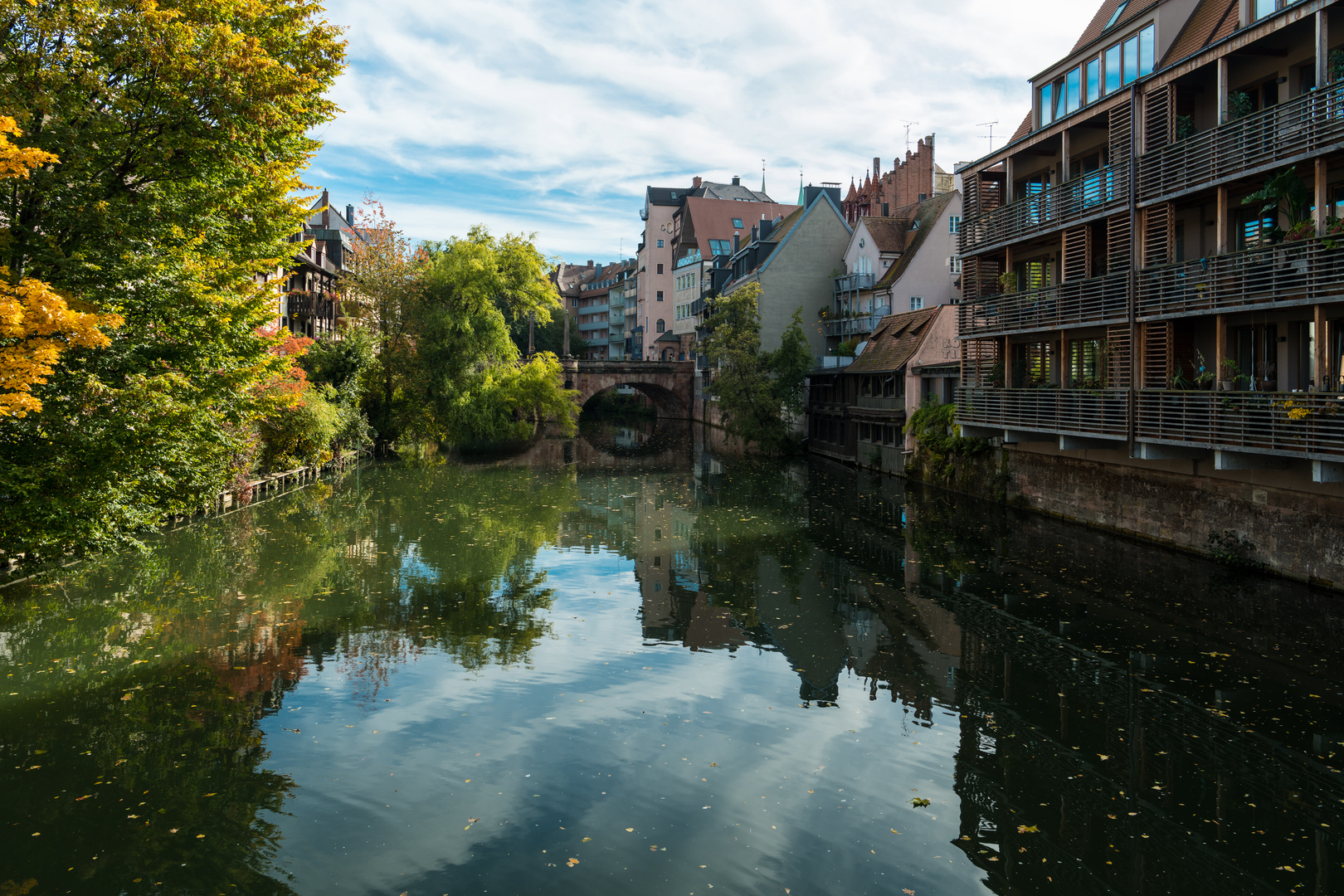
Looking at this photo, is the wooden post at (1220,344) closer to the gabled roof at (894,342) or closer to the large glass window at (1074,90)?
the large glass window at (1074,90)

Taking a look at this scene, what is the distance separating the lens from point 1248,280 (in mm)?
18734

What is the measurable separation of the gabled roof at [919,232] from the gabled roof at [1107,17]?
69.4ft

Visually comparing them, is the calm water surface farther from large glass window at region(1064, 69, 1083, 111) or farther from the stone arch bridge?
the stone arch bridge

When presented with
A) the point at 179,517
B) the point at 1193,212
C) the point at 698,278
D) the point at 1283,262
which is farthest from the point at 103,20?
the point at 698,278

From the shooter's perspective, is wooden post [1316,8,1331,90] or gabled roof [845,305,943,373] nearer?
wooden post [1316,8,1331,90]

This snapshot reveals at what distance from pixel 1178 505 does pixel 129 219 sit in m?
22.4

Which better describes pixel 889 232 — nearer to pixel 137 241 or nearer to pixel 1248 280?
pixel 1248 280

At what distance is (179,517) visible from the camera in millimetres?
25594

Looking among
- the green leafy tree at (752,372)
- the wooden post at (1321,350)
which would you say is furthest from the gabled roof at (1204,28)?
the green leafy tree at (752,372)

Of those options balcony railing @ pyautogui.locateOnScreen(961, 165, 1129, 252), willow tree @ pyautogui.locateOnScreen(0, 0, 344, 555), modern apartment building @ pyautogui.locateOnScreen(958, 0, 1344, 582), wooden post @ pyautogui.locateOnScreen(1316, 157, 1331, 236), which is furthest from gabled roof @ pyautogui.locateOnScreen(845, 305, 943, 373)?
willow tree @ pyautogui.locateOnScreen(0, 0, 344, 555)

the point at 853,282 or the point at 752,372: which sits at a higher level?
the point at 853,282

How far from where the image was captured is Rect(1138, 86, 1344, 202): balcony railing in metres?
16.8

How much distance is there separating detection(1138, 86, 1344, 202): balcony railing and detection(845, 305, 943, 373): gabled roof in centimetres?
1881

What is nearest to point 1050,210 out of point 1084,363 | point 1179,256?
point 1084,363
